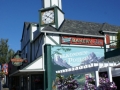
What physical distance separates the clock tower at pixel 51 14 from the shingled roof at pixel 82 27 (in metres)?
0.61

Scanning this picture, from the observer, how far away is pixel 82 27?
2250 centimetres

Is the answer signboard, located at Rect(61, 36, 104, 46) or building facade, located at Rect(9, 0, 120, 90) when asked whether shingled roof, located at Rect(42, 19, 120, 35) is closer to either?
building facade, located at Rect(9, 0, 120, 90)

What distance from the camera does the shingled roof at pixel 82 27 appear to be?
20672 millimetres

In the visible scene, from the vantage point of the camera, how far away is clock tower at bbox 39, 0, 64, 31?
2081 cm

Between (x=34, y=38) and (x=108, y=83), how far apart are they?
14233 millimetres

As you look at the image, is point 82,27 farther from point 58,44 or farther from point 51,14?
point 58,44

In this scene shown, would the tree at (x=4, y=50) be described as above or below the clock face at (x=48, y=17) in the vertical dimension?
below

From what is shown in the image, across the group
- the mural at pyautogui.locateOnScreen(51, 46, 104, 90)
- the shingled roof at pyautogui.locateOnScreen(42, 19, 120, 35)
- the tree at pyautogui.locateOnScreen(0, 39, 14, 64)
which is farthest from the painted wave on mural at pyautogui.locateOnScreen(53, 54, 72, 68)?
the tree at pyautogui.locateOnScreen(0, 39, 14, 64)

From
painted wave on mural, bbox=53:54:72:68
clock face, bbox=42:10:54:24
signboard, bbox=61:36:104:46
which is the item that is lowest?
painted wave on mural, bbox=53:54:72:68

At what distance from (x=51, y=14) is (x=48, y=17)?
41cm

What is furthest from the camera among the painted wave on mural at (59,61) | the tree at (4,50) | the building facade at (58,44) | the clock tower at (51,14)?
the tree at (4,50)

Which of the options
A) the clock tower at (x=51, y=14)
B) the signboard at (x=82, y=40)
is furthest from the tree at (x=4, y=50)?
the signboard at (x=82, y=40)

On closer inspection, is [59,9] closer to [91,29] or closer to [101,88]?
[91,29]

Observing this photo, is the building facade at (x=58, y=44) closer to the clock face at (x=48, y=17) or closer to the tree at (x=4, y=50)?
the clock face at (x=48, y=17)
